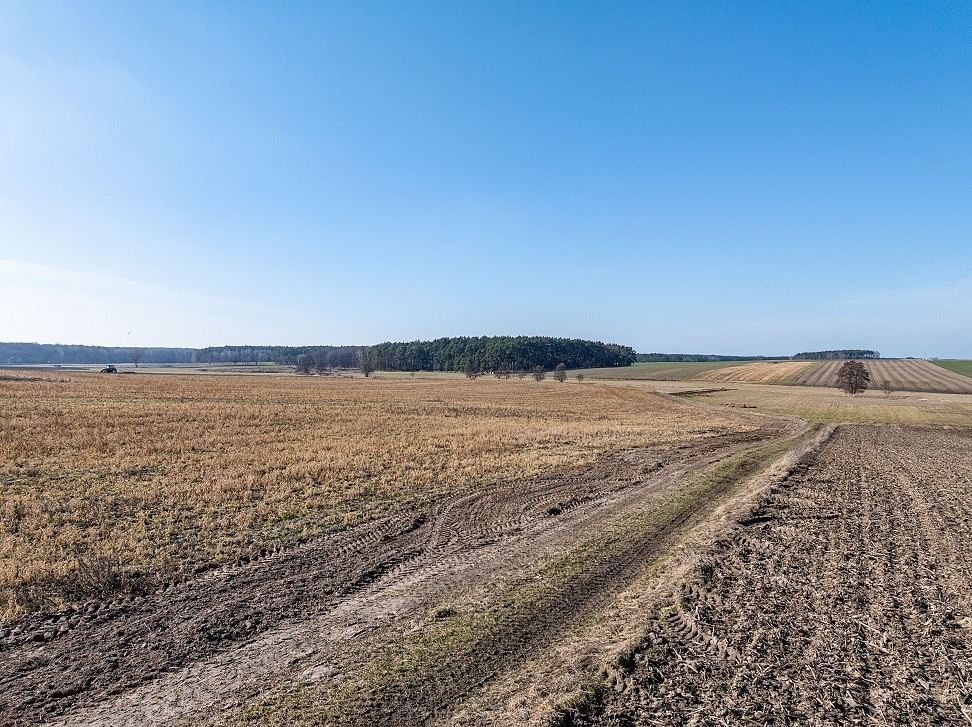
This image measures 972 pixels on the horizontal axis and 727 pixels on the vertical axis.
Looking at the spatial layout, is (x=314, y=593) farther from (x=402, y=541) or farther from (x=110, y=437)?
(x=110, y=437)

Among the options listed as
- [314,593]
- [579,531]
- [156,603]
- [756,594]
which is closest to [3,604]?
[156,603]

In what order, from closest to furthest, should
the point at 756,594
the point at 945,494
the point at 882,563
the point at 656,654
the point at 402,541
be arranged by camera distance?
the point at 656,654 → the point at 756,594 → the point at 882,563 → the point at 402,541 → the point at 945,494

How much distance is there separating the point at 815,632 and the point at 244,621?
8472 mm

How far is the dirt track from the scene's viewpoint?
6.20 m

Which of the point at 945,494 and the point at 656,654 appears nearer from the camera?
the point at 656,654

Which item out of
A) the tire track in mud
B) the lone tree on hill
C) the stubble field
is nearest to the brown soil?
the lone tree on hill

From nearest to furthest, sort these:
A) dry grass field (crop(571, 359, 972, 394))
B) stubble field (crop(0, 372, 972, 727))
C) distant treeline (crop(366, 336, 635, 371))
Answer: stubble field (crop(0, 372, 972, 727))
dry grass field (crop(571, 359, 972, 394))
distant treeline (crop(366, 336, 635, 371))

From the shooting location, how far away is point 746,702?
628 cm

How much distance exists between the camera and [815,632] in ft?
25.8

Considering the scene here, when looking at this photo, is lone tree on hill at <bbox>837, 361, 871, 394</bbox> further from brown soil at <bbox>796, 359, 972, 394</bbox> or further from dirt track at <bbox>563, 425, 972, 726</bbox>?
dirt track at <bbox>563, 425, 972, 726</bbox>

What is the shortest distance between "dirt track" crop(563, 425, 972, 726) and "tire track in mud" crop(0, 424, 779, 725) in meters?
1.67

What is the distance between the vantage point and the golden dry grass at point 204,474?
10.7 meters

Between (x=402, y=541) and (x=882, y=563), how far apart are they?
9749mm

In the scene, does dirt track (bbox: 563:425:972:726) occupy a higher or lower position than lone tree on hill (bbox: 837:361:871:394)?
lower
